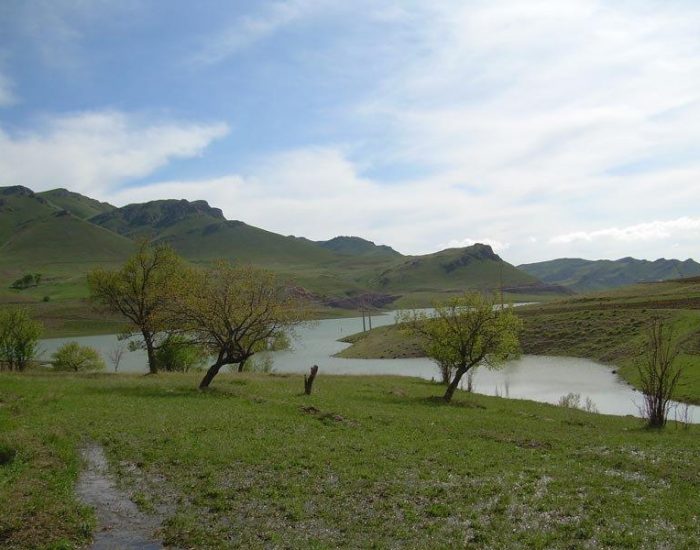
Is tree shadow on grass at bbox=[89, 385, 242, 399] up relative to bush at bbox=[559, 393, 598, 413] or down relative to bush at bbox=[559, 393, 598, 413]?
up

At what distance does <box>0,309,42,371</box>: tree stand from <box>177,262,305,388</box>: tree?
3453 cm

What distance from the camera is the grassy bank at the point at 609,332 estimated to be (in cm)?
7375

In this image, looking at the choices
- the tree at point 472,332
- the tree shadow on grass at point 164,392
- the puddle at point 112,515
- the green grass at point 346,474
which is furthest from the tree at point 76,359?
the puddle at point 112,515

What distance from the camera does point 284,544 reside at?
537 inches

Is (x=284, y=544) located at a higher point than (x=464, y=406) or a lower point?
higher

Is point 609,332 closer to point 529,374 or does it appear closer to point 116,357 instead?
point 529,374

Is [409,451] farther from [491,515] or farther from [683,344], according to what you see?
[683,344]

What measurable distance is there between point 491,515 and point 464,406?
2624 centimetres

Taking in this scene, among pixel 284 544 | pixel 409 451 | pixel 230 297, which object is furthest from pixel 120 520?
pixel 230 297

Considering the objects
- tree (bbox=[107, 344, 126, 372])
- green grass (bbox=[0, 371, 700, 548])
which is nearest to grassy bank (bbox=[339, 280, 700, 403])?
green grass (bbox=[0, 371, 700, 548])

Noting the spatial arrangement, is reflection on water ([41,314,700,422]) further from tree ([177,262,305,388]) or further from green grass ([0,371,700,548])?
green grass ([0,371,700,548])

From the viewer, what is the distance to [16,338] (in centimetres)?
6569

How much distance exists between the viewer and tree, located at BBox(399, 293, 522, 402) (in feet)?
147

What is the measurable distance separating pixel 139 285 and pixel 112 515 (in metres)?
44.3
